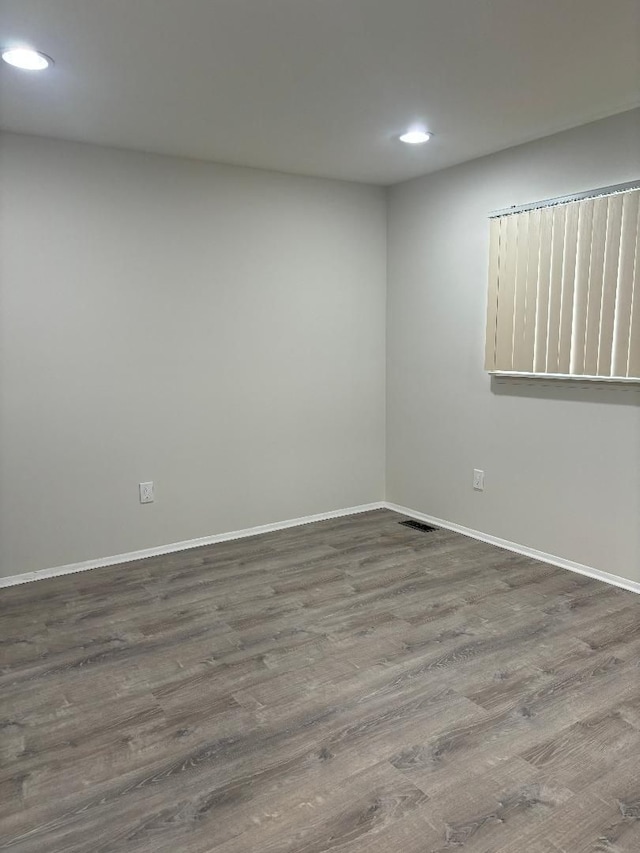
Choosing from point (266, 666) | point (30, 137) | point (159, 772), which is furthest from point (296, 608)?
point (30, 137)

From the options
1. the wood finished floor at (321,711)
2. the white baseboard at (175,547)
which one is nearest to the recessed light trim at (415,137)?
the wood finished floor at (321,711)

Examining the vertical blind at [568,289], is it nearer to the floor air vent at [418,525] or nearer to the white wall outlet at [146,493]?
the floor air vent at [418,525]

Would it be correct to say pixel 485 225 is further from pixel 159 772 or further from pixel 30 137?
pixel 159 772

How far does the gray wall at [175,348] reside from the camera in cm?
332

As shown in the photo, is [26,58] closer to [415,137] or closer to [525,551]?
[415,137]

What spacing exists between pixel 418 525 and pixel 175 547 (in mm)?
1618

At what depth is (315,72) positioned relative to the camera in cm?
242

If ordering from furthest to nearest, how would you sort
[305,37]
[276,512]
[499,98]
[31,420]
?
[276,512], [31,420], [499,98], [305,37]

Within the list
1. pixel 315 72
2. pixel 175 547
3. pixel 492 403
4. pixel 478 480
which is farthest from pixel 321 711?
pixel 315 72

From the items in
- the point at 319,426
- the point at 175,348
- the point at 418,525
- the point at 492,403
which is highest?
the point at 175,348

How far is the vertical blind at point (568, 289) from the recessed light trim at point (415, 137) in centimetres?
67

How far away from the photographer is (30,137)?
320cm

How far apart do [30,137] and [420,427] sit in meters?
2.87

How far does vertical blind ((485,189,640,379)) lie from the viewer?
3023mm
